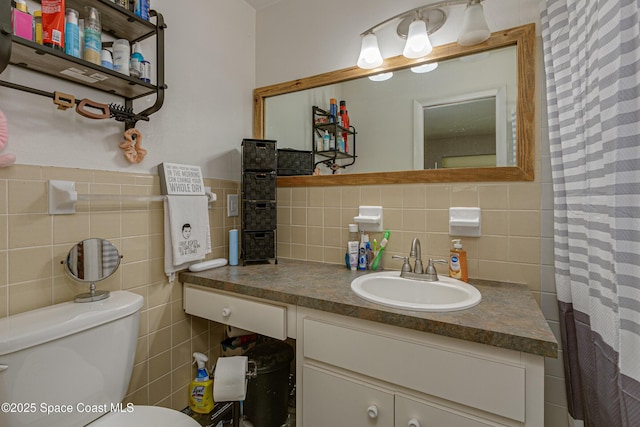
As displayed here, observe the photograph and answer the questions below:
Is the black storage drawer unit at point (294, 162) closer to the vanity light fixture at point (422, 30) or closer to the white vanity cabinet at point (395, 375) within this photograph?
the vanity light fixture at point (422, 30)

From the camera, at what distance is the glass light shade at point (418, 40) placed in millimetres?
1263

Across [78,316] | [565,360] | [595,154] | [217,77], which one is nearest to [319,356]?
[78,316]

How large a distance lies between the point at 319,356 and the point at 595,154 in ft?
3.32

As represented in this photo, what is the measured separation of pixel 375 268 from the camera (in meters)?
1.40

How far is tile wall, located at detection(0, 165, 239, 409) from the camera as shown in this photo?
904 mm

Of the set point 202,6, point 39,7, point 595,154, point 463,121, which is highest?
point 202,6

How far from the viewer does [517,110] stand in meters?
1.18

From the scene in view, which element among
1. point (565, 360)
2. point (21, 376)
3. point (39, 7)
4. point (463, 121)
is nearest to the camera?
point (21, 376)

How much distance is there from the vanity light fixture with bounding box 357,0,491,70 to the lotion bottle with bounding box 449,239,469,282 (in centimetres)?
81

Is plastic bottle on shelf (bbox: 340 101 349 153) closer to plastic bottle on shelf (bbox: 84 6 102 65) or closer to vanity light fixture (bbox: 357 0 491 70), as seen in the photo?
vanity light fixture (bbox: 357 0 491 70)

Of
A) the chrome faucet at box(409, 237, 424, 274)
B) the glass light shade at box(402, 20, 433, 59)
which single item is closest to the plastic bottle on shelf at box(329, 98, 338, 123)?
the glass light shade at box(402, 20, 433, 59)

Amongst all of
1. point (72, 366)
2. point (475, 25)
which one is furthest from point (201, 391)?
point (475, 25)

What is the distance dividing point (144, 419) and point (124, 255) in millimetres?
581

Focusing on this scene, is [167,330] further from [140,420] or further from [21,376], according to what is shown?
[21,376]
